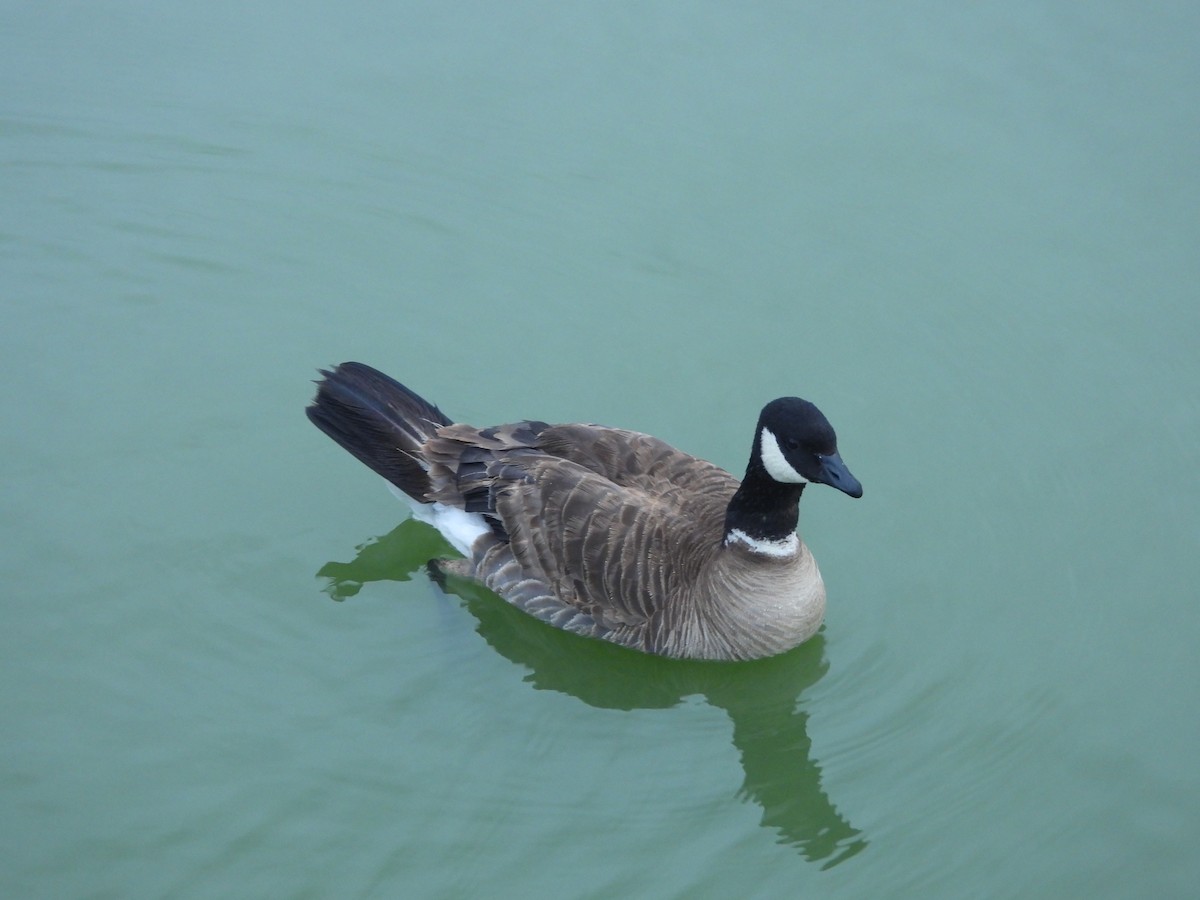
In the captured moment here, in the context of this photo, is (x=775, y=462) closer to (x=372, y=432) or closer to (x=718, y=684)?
(x=718, y=684)

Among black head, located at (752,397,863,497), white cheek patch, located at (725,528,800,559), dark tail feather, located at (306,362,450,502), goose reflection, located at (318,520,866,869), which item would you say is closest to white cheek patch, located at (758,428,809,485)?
black head, located at (752,397,863,497)

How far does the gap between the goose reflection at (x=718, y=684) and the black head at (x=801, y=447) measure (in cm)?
123

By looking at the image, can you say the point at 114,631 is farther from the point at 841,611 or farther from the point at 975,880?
the point at 975,880

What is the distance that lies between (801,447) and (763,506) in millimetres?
468

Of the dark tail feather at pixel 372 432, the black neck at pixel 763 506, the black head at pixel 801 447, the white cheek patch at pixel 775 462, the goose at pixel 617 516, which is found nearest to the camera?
the black head at pixel 801 447

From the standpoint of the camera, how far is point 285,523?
7.87 meters

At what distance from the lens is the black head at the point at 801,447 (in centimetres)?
640

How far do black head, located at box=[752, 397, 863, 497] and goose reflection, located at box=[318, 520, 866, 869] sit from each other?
123cm

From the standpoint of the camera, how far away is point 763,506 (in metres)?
6.79

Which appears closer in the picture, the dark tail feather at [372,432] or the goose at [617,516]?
the goose at [617,516]

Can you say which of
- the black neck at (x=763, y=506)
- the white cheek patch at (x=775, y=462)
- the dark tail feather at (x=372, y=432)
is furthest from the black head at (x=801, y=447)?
the dark tail feather at (x=372, y=432)

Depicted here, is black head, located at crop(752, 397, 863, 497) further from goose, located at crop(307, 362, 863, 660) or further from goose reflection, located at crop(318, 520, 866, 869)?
goose reflection, located at crop(318, 520, 866, 869)

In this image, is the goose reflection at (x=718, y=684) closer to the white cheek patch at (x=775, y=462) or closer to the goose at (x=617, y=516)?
the goose at (x=617, y=516)

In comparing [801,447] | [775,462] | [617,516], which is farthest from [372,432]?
[801,447]
